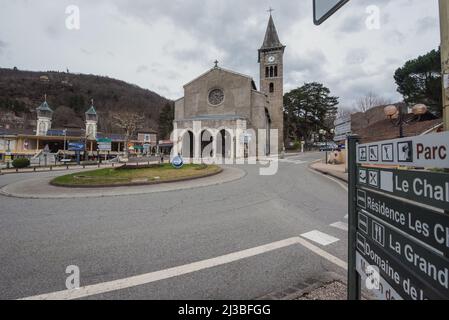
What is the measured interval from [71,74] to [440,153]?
139192 millimetres

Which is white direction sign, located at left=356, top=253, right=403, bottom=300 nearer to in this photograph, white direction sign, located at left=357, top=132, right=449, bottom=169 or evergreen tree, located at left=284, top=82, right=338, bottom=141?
white direction sign, located at left=357, top=132, right=449, bottom=169

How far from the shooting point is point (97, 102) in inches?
3903

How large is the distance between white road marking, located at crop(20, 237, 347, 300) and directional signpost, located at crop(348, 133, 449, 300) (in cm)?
177

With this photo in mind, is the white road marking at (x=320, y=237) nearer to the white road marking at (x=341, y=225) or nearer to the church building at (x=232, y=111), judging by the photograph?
the white road marking at (x=341, y=225)

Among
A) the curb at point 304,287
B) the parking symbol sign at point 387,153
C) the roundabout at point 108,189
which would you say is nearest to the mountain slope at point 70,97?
the roundabout at point 108,189

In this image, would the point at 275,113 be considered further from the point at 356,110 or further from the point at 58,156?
the point at 58,156

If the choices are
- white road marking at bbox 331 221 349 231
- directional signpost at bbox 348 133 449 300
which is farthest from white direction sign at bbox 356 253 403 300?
white road marking at bbox 331 221 349 231

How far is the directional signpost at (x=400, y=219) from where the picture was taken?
1257 mm

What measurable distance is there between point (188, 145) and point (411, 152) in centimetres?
3648

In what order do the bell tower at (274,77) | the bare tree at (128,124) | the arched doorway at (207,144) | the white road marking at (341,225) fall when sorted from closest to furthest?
the white road marking at (341,225) → the bare tree at (128,124) → the arched doorway at (207,144) → the bell tower at (274,77)

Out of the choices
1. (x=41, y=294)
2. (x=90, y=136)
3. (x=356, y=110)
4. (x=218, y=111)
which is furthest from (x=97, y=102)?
(x=41, y=294)

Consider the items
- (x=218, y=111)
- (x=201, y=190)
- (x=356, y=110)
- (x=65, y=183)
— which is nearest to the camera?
(x=201, y=190)

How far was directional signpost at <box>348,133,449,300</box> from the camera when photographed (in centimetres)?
126

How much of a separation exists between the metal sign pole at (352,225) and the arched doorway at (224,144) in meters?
31.3
